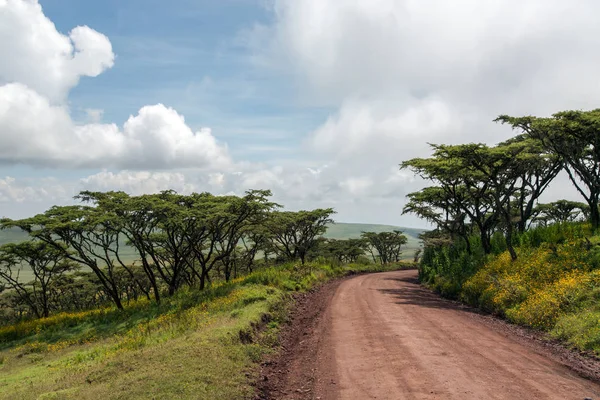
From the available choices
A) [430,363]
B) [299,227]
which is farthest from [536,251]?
[299,227]

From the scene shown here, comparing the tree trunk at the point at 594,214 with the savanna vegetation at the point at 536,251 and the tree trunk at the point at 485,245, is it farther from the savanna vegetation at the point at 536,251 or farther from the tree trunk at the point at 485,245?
the tree trunk at the point at 485,245

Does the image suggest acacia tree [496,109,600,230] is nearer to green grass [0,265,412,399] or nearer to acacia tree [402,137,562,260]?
acacia tree [402,137,562,260]

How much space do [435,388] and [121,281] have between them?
56246mm

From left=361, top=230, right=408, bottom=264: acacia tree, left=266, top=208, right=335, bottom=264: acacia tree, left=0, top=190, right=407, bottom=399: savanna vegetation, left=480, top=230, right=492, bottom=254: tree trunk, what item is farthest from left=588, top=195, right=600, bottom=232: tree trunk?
left=361, top=230, right=408, bottom=264: acacia tree

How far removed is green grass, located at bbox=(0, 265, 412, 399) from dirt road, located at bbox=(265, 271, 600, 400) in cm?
166

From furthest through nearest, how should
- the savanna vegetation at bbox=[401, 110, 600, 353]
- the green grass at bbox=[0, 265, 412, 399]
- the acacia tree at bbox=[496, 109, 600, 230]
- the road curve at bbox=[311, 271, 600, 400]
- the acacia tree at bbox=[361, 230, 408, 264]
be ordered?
the acacia tree at bbox=[361, 230, 408, 264] → the acacia tree at bbox=[496, 109, 600, 230] → the savanna vegetation at bbox=[401, 110, 600, 353] → the green grass at bbox=[0, 265, 412, 399] → the road curve at bbox=[311, 271, 600, 400]

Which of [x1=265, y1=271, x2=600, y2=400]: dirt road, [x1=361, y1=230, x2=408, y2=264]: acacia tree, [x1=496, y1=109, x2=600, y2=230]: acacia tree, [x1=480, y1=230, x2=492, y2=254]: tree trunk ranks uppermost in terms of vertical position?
[x1=496, y1=109, x2=600, y2=230]: acacia tree

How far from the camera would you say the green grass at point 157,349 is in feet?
29.6

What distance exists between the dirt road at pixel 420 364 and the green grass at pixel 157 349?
5.45 ft

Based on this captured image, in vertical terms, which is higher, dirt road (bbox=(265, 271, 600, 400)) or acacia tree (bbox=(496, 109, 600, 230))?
acacia tree (bbox=(496, 109, 600, 230))

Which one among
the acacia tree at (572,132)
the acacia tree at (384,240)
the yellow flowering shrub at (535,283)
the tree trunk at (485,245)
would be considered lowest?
the yellow flowering shrub at (535,283)

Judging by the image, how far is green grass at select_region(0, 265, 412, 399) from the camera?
9008mm

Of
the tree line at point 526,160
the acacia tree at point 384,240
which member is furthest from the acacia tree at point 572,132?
the acacia tree at point 384,240

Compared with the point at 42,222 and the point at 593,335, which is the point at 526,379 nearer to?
the point at 593,335
